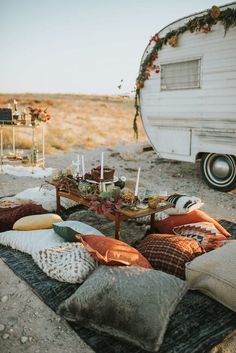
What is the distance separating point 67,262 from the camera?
3.18 m

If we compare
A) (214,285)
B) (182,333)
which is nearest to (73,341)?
(182,333)

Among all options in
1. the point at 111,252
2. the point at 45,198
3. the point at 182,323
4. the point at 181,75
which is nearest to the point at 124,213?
the point at 111,252

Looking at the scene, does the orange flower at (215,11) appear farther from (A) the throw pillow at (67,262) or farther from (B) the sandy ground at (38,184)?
(A) the throw pillow at (67,262)

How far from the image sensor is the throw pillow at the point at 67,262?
3.10 metres

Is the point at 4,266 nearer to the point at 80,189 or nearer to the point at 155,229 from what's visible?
the point at 80,189

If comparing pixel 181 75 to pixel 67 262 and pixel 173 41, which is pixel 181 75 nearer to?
pixel 173 41

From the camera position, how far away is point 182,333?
258cm

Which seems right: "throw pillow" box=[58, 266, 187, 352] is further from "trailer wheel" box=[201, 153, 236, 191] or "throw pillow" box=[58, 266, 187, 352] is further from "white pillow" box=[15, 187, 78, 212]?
"trailer wheel" box=[201, 153, 236, 191]

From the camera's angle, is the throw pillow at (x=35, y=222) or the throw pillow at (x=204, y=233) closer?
the throw pillow at (x=204, y=233)

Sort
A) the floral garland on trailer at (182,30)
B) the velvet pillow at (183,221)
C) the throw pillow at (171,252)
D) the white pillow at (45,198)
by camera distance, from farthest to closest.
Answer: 1. the floral garland on trailer at (182,30)
2. the white pillow at (45,198)
3. the velvet pillow at (183,221)
4. the throw pillow at (171,252)

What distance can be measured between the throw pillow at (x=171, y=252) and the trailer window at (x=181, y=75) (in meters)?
4.51

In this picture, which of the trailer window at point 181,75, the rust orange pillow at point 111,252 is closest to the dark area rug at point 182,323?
the rust orange pillow at point 111,252

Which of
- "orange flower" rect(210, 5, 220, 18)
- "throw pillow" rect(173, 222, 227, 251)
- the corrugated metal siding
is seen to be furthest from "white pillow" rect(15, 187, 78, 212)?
"orange flower" rect(210, 5, 220, 18)

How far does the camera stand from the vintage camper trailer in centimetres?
659
